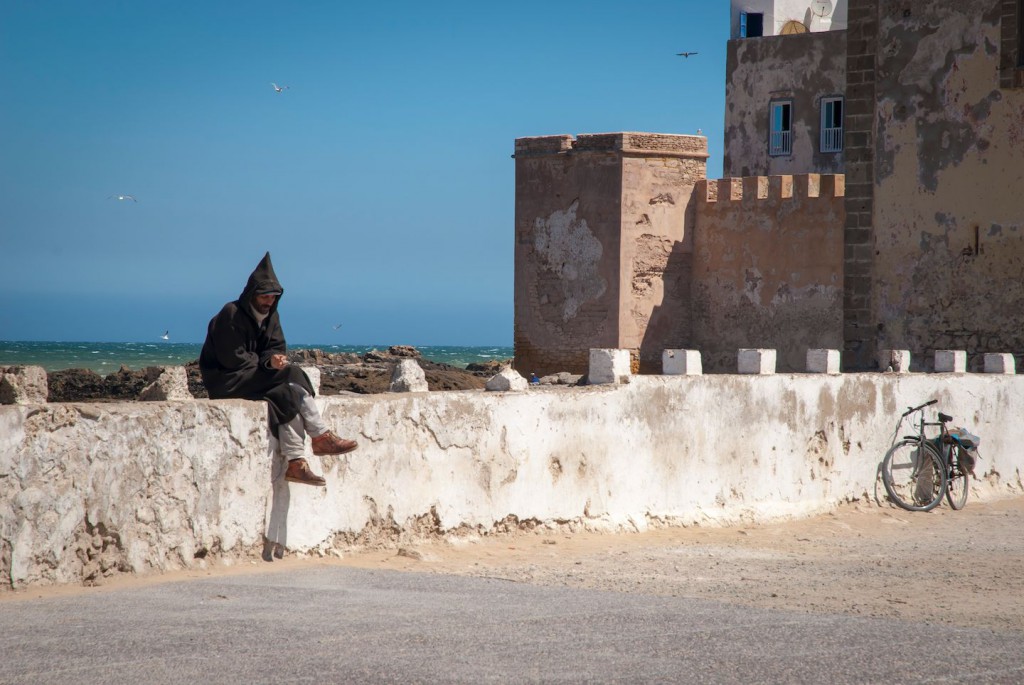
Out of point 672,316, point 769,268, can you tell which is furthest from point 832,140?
point 672,316

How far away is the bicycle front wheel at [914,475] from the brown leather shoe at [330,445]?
19.3 feet

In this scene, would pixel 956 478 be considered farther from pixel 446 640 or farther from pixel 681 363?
pixel 446 640

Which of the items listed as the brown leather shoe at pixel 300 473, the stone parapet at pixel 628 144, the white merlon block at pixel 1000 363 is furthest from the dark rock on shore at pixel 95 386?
the brown leather shoe at pixel 300 473

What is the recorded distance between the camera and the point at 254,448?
6.88 m

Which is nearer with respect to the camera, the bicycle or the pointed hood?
the pointed hood

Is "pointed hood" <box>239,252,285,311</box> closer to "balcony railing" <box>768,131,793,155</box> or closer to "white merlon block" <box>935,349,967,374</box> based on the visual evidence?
"white merlon block" <box>935,349,967,374</box>

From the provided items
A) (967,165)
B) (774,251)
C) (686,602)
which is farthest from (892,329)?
(686,602)

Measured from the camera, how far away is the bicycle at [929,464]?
11.6 metres

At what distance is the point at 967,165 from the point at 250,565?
40.1 feet

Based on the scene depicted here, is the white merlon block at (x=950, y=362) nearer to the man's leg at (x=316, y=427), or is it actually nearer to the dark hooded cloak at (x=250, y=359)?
the man's leg at (x=316, y=427)

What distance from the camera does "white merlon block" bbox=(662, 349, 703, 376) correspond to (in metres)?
9.73

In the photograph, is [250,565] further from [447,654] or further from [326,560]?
[447,654]

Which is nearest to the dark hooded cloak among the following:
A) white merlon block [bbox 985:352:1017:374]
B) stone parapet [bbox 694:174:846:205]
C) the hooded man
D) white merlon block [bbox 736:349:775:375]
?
the hooded man

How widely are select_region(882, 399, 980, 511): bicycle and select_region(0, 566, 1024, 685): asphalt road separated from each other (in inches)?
222
